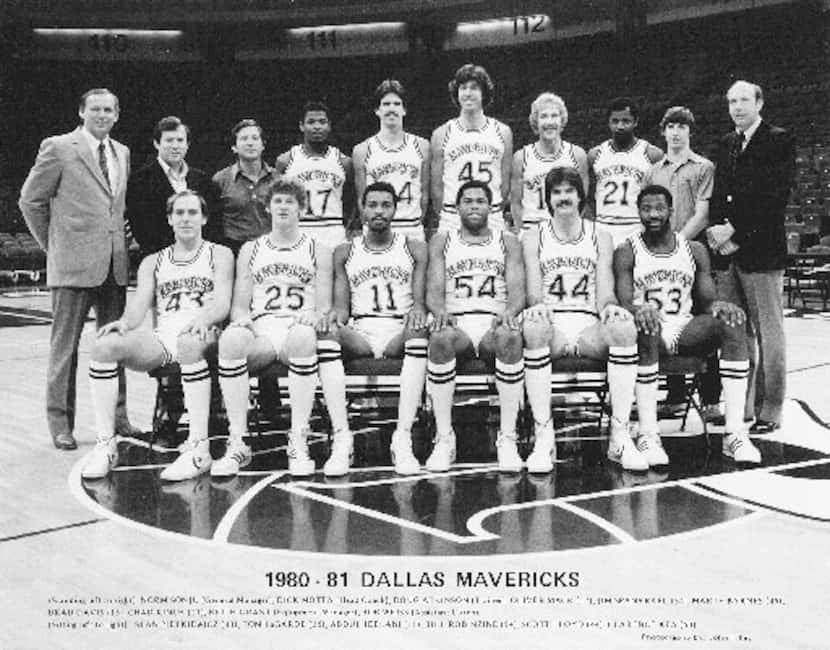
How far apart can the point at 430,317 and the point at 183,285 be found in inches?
43.0

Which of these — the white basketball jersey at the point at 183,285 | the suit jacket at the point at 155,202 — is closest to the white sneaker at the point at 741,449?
the white basketball jersey at the point at 183,285

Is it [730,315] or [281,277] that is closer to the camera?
[730,315]

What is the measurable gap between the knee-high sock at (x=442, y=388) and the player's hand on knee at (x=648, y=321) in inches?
29.9

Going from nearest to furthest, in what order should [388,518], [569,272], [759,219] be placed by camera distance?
[388,518] < [569,272] < [759,219]

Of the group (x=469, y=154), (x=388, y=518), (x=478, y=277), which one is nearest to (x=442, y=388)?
(x=478, y=277)

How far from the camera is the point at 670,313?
4074 mm

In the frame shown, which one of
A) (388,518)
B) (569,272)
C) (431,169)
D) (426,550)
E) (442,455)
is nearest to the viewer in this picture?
(426,550)

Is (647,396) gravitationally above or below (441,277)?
below

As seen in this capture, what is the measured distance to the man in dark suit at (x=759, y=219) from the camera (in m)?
4.26

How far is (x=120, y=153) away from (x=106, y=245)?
0.48 metres

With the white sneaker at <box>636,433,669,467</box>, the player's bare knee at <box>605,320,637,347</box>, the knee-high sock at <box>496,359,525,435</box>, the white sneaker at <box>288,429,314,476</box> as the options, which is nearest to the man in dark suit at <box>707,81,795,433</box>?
the white sneaker at <box>636,433,669,467</box>

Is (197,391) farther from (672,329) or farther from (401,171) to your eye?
(672,329)

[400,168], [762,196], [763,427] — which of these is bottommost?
[763,427]

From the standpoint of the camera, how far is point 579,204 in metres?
4.04
